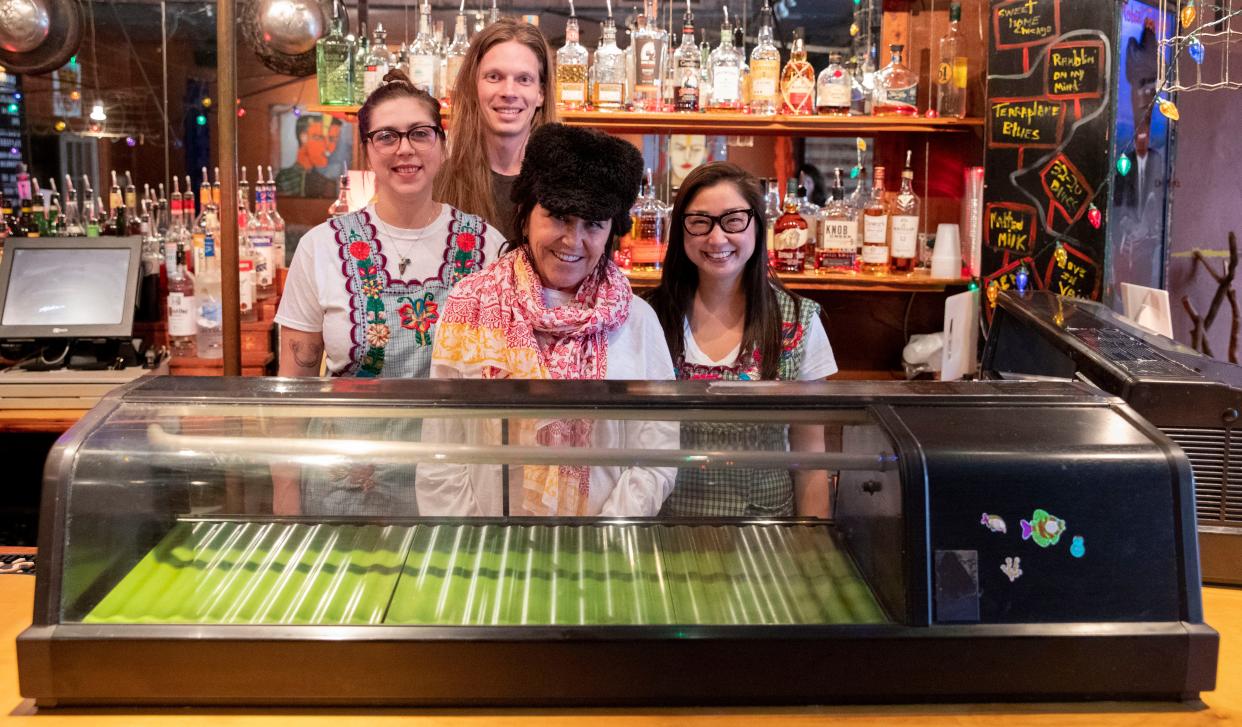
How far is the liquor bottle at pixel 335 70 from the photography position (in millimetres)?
3875

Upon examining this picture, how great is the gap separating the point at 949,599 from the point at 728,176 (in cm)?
116

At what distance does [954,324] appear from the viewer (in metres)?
3.80

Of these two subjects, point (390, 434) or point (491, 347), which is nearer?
point (390, 434)

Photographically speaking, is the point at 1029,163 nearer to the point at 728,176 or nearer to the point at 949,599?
the point at 728,176

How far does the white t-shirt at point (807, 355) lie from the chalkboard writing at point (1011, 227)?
1.42 meters

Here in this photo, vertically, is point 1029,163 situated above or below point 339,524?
above

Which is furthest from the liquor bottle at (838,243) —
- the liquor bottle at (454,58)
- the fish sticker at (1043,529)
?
the fish sticker at (1043,529)

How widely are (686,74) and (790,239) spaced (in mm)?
664

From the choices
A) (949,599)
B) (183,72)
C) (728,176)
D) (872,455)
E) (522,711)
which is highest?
(183,72)

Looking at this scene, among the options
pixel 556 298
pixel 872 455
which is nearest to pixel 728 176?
pixel 556 298

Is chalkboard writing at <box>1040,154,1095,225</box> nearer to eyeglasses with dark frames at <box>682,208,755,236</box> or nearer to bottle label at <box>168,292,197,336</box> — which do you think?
eyeglasses with dark frames at <box>682,208,755,236</box>

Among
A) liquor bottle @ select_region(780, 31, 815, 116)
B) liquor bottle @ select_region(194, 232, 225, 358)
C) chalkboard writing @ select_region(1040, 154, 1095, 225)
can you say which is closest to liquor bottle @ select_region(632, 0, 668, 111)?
liquor bottle @ select_region(780, 31, 815, 116)

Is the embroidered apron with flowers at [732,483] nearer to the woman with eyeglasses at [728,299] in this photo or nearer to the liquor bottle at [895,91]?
the woman with eyeglasses at [728,299]

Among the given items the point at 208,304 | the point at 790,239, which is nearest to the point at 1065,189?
the point at 790,239
